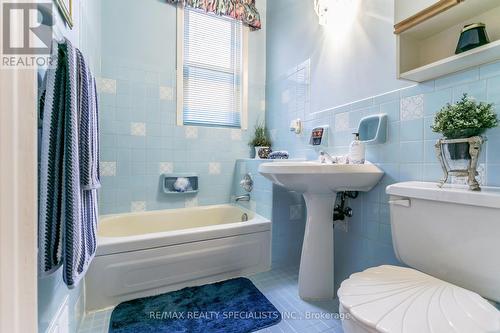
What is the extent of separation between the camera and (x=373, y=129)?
1362mm

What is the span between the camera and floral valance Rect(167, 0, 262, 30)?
215 centimetres

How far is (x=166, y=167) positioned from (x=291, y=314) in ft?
4.88

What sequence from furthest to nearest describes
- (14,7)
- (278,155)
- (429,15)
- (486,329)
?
1. (278,155)
2. (429,15)
3. (486,329)
4. (14,7)

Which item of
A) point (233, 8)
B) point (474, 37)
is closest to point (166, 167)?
point (233, 8)

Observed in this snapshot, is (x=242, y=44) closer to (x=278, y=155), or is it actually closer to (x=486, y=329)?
(x=278, y=155)

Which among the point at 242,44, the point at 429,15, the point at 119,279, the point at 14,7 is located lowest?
the point at 119,279

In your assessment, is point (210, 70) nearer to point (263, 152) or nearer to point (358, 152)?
point (263, 152)

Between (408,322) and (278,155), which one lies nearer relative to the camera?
(408,322)

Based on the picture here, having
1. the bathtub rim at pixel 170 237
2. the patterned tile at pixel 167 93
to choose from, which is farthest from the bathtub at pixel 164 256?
the patterned tile at pixel 167 93

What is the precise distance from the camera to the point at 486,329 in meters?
0.58

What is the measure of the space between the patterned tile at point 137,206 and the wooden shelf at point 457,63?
6.58 feet

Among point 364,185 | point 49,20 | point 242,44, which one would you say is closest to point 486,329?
point 364,185

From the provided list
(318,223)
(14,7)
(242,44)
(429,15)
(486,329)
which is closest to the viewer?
(14,7)

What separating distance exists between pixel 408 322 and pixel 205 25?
2532 millimetres
